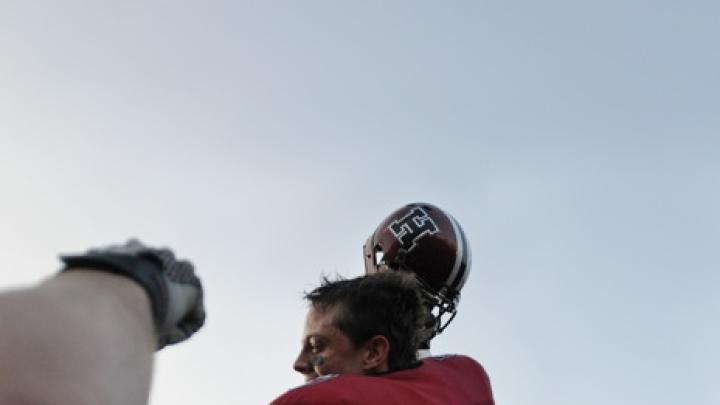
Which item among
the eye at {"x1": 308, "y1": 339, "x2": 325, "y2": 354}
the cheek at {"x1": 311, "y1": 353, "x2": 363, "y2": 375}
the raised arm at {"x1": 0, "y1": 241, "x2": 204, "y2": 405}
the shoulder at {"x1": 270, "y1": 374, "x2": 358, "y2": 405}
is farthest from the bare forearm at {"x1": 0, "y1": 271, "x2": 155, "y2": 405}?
the eye at {"x1": 308, "y1": 339, "x2": 325, "y2": 354}

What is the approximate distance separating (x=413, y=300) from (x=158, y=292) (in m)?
3.71

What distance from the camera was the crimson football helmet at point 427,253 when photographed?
6117 millimetres

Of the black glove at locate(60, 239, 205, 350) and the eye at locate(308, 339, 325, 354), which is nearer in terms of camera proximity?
the black glove at locate(60, 239, 205, 350)

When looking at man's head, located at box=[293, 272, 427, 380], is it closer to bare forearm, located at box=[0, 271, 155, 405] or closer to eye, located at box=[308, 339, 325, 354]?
eye, located at box=[308, 339, 325, 354]

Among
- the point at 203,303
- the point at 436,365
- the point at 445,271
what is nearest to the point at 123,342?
the point at 203,303

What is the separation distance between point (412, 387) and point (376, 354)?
77 centimetres

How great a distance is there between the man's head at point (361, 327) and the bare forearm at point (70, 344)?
3.09m

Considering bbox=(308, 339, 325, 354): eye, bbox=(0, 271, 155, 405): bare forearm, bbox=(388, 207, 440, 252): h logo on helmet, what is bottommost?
bbox=(308, 339, 325, 354): eye

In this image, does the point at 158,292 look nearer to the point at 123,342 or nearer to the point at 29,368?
the point at 123,342

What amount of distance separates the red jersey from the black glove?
1.85m

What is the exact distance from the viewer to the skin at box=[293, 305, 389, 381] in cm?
418

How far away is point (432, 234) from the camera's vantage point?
6.30 m

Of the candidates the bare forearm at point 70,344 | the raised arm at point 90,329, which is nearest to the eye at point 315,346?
the raised arm at point 90,329

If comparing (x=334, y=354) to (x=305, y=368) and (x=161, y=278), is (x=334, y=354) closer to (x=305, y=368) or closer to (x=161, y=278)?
(x=305, y=368)
